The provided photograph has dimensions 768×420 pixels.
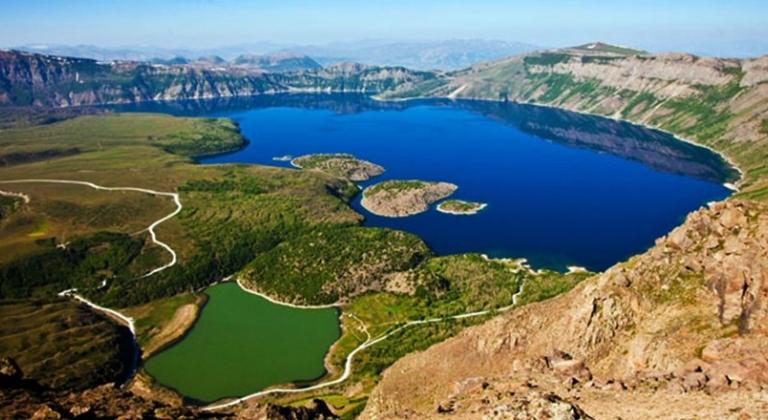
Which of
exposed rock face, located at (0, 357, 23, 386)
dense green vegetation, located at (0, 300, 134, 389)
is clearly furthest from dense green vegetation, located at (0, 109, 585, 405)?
exposed rock face, located at (0, 357, 23, 386)

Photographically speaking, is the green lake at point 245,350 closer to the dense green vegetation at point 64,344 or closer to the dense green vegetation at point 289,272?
the dense green vegetation at point 289,272

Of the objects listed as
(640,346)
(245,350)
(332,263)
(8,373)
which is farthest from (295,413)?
(332,263)

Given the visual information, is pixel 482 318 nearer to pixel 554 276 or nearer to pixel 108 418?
pixel 554 276

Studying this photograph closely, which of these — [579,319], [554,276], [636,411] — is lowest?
[554,276]

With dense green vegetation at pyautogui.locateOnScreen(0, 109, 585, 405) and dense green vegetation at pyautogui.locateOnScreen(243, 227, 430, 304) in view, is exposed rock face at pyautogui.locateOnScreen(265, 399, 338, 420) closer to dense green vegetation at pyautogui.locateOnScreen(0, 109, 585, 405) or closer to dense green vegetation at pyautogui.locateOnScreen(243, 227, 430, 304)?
dense green vegetation at pyautogui.locateOnScreen(0, 109, 585, 405)

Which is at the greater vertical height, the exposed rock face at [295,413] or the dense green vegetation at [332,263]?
the exposed rock face at [295,413]

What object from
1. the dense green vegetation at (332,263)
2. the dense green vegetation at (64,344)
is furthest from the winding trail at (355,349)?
the dense green vegetation at (64,344)

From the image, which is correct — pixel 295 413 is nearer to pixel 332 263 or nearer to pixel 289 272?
pixel 289 272

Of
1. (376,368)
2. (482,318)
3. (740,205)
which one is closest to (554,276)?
(482,318)
